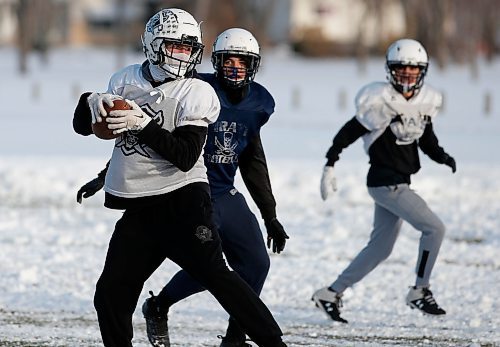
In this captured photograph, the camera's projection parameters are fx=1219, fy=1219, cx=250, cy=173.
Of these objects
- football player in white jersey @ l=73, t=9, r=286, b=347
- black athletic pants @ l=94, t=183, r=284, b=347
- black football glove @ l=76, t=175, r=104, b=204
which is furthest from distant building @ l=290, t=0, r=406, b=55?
black athletic pants @ l=94, t=183, r=284, b=347

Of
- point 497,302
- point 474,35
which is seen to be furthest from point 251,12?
point 497,302

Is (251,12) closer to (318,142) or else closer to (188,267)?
(318,142)

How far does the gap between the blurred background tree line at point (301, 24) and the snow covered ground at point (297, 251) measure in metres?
28.7

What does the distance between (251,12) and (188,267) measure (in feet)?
213

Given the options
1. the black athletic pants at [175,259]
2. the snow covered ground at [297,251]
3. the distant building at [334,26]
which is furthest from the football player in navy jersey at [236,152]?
the distant building at [334,26]

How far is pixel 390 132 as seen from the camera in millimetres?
8148

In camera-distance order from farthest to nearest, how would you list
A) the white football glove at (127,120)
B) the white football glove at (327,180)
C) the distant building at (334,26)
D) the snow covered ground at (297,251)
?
the distant building at (334,26) < the white football glove at (327,180) < the snow covered ground at (297,251) < the white football glove at (127,120)

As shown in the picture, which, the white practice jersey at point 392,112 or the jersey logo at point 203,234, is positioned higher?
the white practice jersey at point 392,112

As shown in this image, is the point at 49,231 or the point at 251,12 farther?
the point at 251,12

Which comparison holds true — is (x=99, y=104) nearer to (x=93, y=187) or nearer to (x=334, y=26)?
(x=93, y=187)

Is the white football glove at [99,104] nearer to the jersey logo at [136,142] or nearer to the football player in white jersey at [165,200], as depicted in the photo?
the football player in white jersey at [165,200]

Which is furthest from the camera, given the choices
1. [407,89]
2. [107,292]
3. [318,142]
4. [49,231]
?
[318,142]

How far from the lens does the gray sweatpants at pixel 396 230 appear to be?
26.5 feet

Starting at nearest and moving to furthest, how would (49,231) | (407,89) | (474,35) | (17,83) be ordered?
(407,89), (49,231), (17,83), (474,35)
